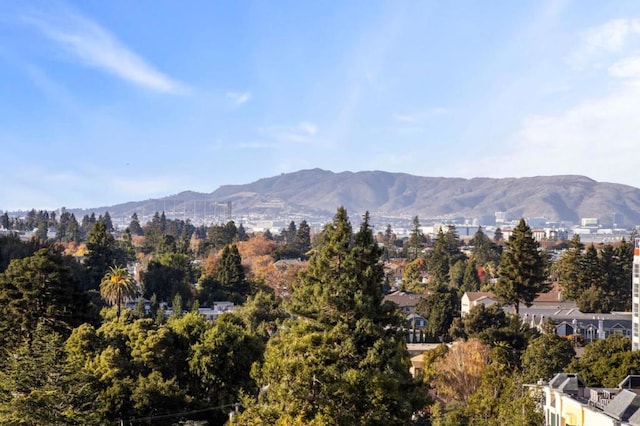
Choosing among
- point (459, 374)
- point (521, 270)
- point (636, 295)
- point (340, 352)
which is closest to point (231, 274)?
point (521, 270)

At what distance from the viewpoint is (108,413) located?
19938 mm

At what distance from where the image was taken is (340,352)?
15398 millimetres

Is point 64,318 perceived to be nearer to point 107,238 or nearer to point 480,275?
point 107,238

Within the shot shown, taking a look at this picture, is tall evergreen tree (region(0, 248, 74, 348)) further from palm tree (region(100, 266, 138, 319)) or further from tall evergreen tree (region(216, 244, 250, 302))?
tall evergreen tree (region(216, 244, 250, 302))

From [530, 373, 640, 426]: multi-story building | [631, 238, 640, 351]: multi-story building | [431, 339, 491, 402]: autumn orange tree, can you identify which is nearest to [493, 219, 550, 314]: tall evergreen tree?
[631, 238, 640, 351]: multi-story building

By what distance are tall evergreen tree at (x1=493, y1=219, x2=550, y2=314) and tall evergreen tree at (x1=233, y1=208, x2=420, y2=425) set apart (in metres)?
23.5

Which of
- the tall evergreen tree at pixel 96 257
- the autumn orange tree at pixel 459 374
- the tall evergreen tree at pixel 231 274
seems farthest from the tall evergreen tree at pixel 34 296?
the tall evergreen tree at pixel 231 274

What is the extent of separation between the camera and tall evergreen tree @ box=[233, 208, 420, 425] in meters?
14.6

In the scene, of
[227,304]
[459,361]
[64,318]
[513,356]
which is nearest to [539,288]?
[513,356]

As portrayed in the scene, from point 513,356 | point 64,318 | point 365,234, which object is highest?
point 365,234

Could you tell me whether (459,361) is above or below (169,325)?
below

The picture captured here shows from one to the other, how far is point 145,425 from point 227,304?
30.1 meters

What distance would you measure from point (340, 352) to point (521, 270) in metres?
25.9

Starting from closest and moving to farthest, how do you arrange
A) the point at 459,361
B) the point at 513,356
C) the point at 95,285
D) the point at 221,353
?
the point at 221,353
the point at 459,361
the point at 513,356
the point at 95,285
